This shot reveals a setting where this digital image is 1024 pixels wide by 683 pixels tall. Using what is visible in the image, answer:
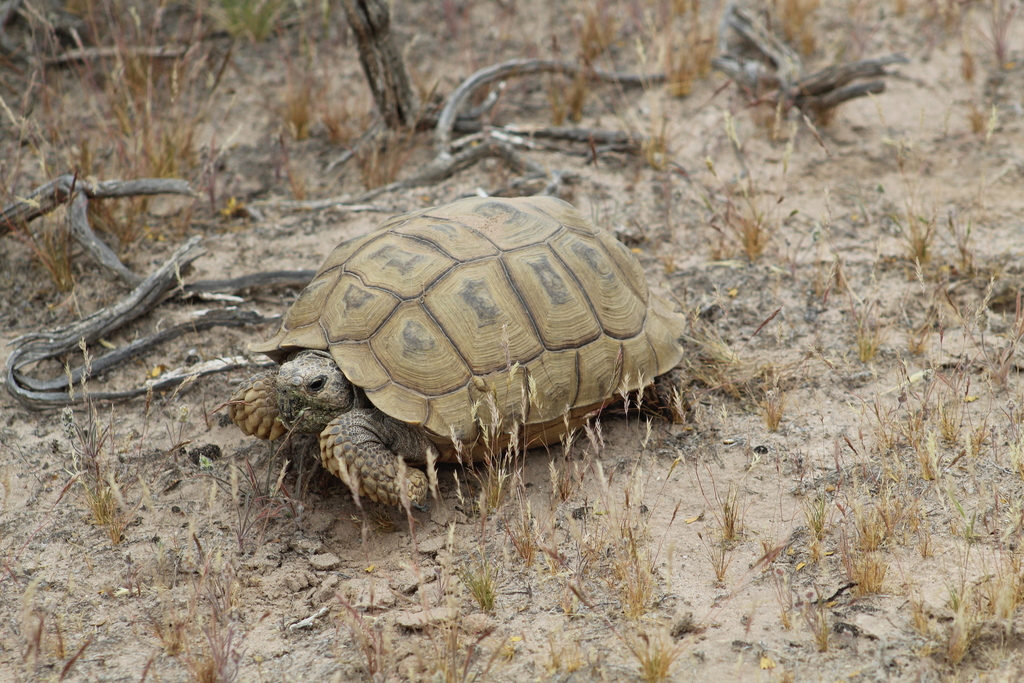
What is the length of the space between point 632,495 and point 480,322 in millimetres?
895

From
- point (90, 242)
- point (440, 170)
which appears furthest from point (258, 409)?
point (440, 170)

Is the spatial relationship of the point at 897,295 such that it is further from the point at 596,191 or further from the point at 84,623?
the point at 84,623

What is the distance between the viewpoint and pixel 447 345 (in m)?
2.99

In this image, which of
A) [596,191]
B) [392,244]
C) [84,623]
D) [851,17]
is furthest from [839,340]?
[851,17]

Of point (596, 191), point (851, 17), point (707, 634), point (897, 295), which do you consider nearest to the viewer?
point (707, 634)

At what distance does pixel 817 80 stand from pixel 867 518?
158 inches

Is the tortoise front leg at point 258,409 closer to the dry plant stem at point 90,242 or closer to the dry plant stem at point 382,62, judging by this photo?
the dry plant stem at point 90,242

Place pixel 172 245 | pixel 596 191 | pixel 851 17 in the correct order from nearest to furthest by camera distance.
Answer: pixel 172 245, pixel 596 191, pixel 851 17

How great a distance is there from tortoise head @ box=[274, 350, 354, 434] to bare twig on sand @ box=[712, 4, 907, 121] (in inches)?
142

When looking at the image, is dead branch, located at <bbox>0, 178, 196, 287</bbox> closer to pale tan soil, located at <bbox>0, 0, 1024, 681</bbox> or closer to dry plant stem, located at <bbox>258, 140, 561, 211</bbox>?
pale tan soil, located at <bbox>0, 0, 1024, 681</bbox>

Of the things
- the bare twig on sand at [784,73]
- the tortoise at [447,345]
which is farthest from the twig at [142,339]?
the bare twig on sand at [784,73]

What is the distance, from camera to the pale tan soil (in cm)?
238

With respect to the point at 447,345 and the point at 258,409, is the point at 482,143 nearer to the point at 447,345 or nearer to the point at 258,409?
the point at 447,345

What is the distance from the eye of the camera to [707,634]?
94.9 inches
